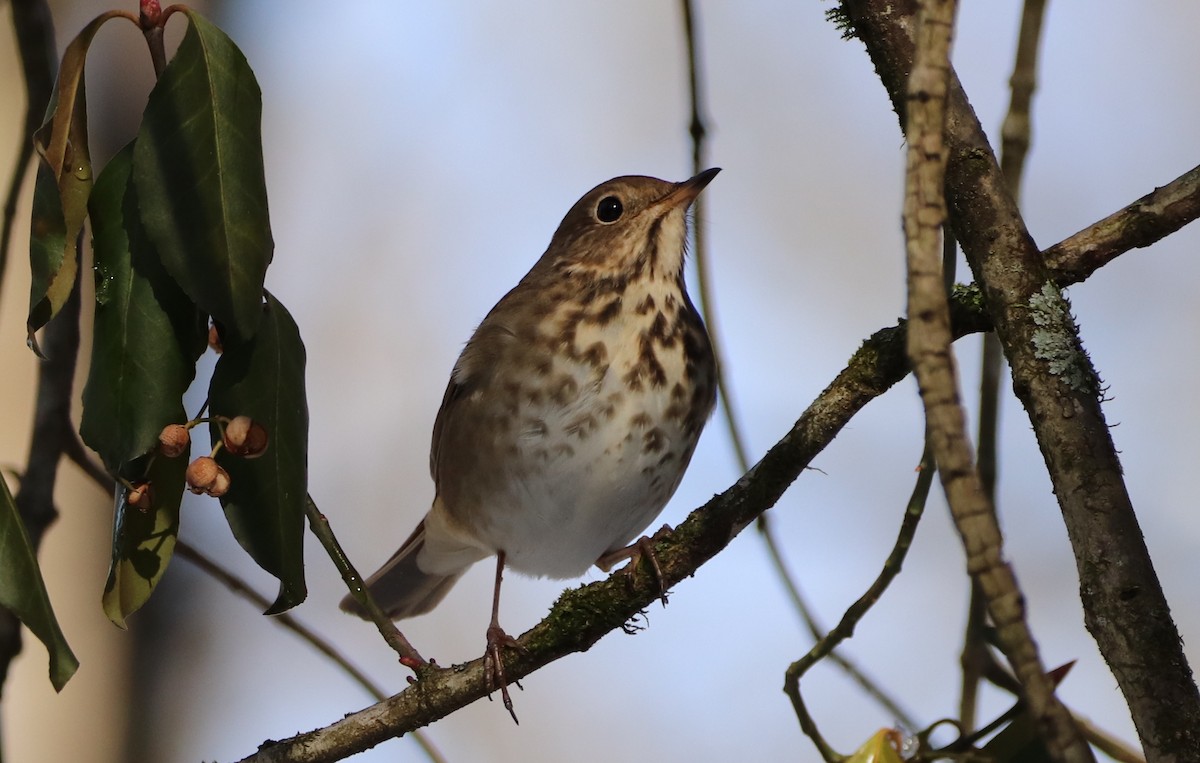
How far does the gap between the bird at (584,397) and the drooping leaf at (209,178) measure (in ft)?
4.66

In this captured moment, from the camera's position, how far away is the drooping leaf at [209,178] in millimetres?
1948

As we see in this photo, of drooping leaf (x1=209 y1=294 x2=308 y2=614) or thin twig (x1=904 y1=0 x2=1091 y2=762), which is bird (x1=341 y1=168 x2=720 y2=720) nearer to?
drooping leaf (x1=209 y1=294 x2=308 y2=614)

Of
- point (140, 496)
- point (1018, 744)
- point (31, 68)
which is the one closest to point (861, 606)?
point (1018, 744)

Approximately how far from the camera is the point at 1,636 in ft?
9.39

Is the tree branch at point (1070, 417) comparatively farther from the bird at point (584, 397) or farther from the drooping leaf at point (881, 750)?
the bird at point (584, 397)

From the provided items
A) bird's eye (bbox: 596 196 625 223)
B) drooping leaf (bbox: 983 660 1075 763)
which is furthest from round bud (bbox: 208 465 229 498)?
bird's eye (bbox: 596 196 625 223)

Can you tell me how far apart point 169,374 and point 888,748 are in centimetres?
140

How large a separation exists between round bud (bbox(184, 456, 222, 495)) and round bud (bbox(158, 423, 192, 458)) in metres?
0.04

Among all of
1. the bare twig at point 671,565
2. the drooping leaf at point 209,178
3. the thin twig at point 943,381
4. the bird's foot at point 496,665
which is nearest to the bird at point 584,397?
the bird's foot at point 496,665

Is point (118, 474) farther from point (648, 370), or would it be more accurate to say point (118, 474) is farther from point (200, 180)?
point (648, 370)

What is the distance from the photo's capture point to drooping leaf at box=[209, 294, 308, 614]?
6.85ft

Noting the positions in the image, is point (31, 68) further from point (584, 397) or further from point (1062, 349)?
point (1062, 349)

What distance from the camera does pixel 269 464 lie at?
83.8 inches

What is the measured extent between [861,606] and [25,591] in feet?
5.34
